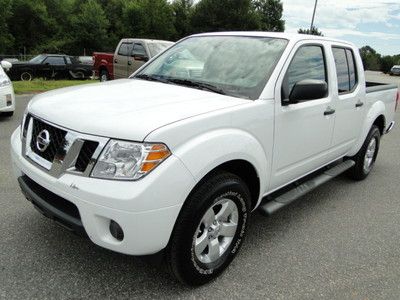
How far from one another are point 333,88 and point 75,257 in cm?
291

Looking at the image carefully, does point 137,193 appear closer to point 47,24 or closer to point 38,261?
point 38,261

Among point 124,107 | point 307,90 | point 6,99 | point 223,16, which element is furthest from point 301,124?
point 223,16

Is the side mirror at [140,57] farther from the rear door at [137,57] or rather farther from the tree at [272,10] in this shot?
the tree at [272,10]

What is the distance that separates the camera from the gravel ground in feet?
9.87

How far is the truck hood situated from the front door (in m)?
0.49

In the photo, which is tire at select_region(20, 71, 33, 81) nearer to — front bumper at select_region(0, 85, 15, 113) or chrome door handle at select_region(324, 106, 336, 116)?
front bumper at select_region(0, 85, 15, 113)

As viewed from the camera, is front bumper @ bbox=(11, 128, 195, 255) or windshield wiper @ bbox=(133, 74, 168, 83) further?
windshield wiper @ bbox=(133, 74, 168, 83)

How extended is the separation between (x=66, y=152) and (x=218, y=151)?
0.97 metres

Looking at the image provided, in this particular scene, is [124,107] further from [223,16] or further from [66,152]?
[223,16]

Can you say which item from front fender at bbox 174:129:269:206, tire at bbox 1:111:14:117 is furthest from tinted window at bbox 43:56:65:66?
front fender at bbox 174:129:269:206

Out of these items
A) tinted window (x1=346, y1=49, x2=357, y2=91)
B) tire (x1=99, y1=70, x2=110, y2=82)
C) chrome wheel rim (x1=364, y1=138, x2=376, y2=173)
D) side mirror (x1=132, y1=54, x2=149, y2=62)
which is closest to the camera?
tinted window (x1=346, y1=49, x2=357, y2=91)

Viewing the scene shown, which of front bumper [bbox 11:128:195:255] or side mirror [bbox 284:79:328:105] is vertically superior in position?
side mirror [bbox 284:79:328:105]

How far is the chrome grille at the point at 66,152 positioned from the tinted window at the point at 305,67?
5.53 ft

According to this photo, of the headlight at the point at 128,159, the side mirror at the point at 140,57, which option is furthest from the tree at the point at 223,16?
the headlight at the point at 128,159
